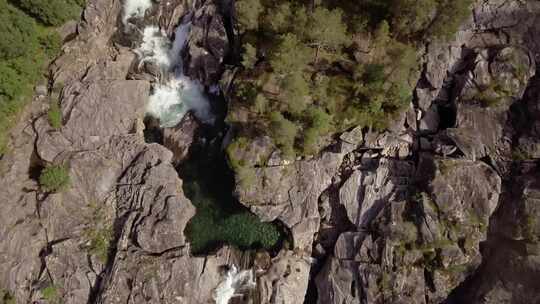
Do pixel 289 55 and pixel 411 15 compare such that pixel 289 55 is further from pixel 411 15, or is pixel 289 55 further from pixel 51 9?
pixel 51 9

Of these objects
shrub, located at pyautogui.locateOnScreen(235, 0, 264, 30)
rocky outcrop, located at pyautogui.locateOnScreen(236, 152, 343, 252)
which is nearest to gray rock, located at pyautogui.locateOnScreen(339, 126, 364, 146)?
rocky outcrop, located at pyautogui.locateOnScreen(236, 152, 343, 252)

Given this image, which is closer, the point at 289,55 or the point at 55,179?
the point at 289,55

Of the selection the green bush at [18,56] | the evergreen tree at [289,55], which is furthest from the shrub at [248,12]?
the green bush at [18,56]

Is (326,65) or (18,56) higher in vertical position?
(326,65)

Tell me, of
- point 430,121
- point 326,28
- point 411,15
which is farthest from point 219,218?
point 411,15

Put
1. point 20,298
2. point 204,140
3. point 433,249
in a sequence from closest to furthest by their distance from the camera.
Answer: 1. point 433,249
2. point 20,298
3. point 204,140

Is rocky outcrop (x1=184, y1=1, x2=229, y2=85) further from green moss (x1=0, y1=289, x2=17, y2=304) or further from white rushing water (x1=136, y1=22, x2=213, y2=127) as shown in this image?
green moss (x1=0, y1=289, x2=17, y2=304)

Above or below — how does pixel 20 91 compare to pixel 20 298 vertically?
above

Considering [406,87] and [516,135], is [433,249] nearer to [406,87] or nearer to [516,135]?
[516,135]

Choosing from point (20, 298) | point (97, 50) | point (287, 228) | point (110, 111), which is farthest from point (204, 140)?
point (20, 298)
